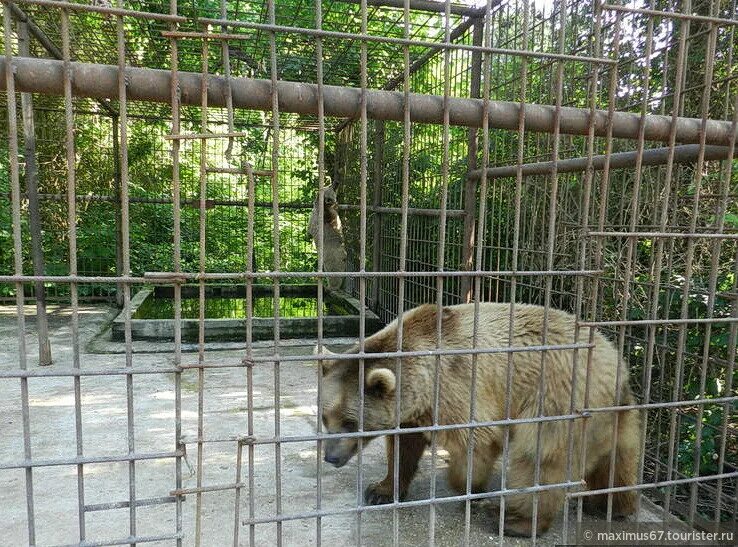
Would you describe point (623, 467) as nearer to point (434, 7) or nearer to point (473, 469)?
point (473, 469)

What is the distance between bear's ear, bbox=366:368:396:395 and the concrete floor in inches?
29.2

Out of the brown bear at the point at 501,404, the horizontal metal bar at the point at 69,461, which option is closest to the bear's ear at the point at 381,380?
the brown bear at the point at 501,404

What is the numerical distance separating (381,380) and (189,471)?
148cm

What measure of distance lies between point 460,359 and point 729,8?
424 cm

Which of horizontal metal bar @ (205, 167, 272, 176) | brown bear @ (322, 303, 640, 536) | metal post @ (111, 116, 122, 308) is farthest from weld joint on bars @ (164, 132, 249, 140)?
metal post @ (111, 116, 122, 308)

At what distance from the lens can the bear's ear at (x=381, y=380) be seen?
313cm

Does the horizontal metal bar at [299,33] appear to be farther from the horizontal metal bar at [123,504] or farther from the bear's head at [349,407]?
the bear's head at [349,407]

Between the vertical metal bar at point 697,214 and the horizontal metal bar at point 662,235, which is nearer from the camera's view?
the horizontal metal bar at point 662,235

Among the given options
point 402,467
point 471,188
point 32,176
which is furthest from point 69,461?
point 32,176

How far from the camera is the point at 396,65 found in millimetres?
Result: 8055

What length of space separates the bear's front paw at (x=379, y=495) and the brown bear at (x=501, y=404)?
99mm

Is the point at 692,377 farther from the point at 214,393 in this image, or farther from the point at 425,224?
the point at 214,393

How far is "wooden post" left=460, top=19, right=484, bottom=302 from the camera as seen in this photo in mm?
5684

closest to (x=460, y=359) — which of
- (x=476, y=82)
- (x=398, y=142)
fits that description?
(x=476, y=82)
